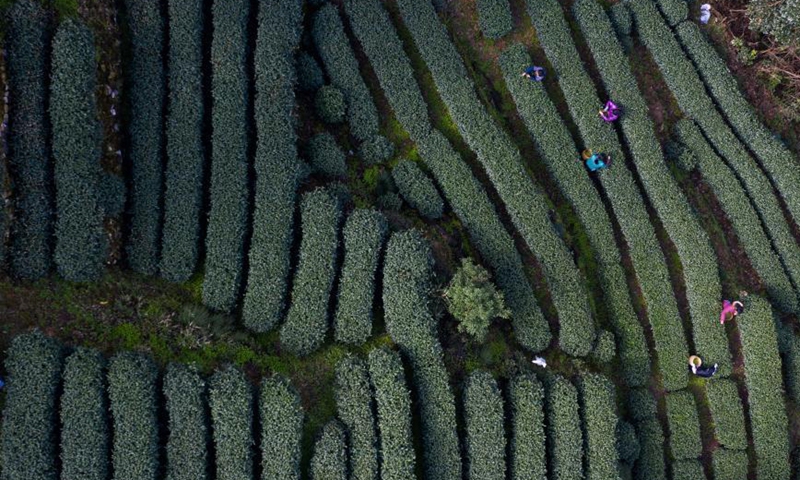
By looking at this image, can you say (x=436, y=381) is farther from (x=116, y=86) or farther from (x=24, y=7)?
(x=24, y=7)

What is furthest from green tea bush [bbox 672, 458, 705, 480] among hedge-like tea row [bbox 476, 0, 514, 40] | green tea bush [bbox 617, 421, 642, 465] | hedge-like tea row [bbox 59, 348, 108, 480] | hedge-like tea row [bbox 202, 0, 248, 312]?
hedge-like tea row [bbox 59, 348, 108, 480]

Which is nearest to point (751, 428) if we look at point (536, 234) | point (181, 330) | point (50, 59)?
point (536, 234)

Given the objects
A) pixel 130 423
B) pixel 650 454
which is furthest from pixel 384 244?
pixel 650 454

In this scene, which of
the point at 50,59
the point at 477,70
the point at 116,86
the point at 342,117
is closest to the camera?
the point at 50,59

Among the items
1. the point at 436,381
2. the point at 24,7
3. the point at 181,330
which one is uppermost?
the point at 24,7

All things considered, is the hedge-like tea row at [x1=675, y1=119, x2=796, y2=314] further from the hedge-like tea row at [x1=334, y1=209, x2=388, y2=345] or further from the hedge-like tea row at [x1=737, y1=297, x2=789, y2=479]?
the hedge-like tea row at [x1=334, y1=209, x2=388, y2=345]

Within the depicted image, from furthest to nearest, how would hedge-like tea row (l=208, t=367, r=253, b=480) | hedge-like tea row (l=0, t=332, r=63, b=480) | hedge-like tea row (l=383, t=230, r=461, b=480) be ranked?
hedge-like tea row (l=383, t=230, r=461, b=480), hedge-like tea row (l=208, t=367, r=253, b=480), hedge-like tea row (l=0, t=332, r=63, b=480)

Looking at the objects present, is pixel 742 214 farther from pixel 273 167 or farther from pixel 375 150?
pixel 273 167
